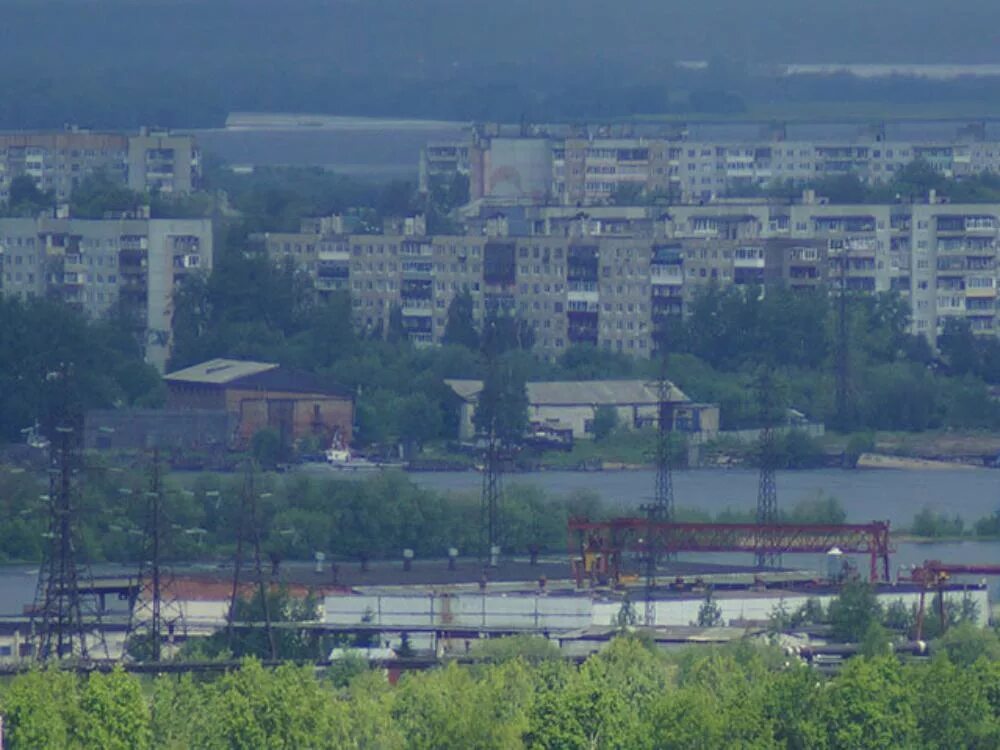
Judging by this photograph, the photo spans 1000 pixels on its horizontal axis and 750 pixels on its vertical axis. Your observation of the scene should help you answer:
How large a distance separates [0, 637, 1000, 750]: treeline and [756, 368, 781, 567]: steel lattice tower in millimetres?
6361

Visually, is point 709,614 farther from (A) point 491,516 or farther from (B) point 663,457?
(B) point 663,457

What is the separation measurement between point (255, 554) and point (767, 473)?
3.96 m

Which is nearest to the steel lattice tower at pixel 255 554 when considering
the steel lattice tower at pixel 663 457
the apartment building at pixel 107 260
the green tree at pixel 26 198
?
the steel lattice tower at pixel 663 457

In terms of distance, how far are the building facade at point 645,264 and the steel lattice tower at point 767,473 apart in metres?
2.97

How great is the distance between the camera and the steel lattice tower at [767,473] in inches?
820

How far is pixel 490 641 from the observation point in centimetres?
1680

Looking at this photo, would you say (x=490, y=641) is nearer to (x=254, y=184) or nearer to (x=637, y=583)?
(x=637, y=583)

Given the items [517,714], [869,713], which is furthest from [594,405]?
[869,713]

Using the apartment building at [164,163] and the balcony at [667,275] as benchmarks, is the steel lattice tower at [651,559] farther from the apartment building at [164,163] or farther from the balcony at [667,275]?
the apartment building at [164,163]

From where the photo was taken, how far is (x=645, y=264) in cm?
3052

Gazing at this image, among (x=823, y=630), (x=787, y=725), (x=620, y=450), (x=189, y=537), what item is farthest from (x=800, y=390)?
(x=787, y=725)

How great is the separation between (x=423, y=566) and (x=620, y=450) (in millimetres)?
5859

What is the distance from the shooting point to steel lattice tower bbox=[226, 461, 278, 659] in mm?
16984

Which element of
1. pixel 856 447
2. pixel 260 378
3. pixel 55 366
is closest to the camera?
pixel 856 447
